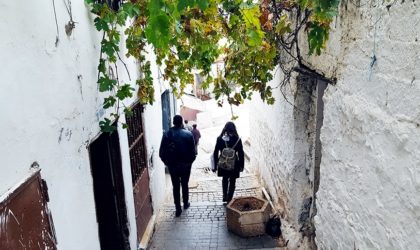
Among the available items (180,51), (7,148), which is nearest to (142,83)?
(180,51)

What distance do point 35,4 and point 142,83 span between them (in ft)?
7.77

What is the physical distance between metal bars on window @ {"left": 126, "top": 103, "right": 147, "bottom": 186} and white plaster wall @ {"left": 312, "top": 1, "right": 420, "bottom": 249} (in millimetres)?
2946

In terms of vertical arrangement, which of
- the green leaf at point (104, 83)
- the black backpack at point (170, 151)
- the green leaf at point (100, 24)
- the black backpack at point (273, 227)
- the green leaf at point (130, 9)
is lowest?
the black backpack at point (273, 227)

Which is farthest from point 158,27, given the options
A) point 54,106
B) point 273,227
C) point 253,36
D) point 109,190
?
point 273,227

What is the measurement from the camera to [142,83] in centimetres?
493

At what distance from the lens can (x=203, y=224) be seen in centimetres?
652

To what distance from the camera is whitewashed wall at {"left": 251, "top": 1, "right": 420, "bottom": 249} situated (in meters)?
2.14

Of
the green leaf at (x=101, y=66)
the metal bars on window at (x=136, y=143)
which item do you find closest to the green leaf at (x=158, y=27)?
the green leaf at (x=101, y=66)

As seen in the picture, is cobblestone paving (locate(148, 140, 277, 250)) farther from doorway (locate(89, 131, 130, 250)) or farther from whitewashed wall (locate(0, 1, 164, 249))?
whitewashed wall (locate(0, 1, 164, 249))

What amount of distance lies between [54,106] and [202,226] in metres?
4.19

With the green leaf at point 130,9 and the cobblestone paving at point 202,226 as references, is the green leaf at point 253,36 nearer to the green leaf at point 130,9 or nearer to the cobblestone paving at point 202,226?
the green leaf at point 130,9

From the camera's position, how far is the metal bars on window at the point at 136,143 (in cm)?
554

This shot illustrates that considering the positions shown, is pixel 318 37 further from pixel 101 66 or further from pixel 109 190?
pixel 109 190

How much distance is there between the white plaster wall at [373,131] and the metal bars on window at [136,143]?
295 centimetres
